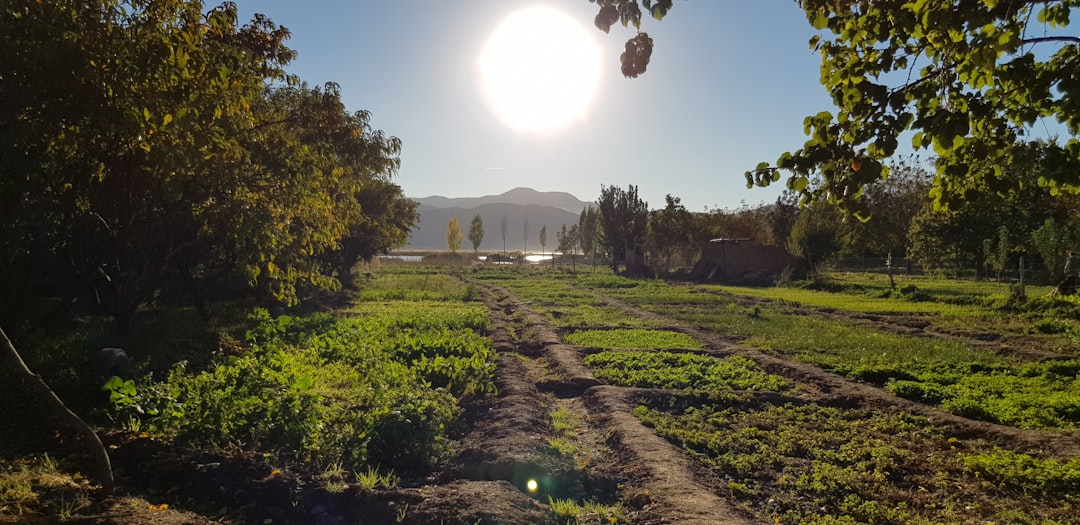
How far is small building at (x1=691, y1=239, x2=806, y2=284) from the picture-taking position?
1783 inches

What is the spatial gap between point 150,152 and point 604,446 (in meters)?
6.69

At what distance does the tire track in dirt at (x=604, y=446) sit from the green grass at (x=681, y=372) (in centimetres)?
58

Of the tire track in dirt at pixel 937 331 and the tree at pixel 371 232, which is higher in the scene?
the tree at pixel 371 232

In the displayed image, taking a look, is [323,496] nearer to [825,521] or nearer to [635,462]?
[635,462]

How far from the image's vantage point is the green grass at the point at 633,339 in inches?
600

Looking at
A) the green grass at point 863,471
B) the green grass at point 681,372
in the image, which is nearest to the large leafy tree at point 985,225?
the green grass at point 681,372

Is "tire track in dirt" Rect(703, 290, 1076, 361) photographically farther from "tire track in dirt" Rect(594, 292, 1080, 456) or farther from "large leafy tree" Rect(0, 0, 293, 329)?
"large leafy tree" Rect(0, 0, 293, 329)

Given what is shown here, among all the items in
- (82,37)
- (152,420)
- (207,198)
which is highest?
(82,37)

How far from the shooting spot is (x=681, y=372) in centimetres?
1154

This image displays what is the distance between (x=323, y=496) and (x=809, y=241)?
39543 mm

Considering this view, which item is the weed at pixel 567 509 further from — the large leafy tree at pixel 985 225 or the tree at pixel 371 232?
the large leafy tree at pixel 985 225

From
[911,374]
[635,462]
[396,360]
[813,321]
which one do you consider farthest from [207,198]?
[813,321]

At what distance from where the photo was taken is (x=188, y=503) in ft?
16.0

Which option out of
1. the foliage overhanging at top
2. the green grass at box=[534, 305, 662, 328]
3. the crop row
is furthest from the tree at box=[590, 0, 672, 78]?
the green grass at box=[534, 305, 662, 328]
